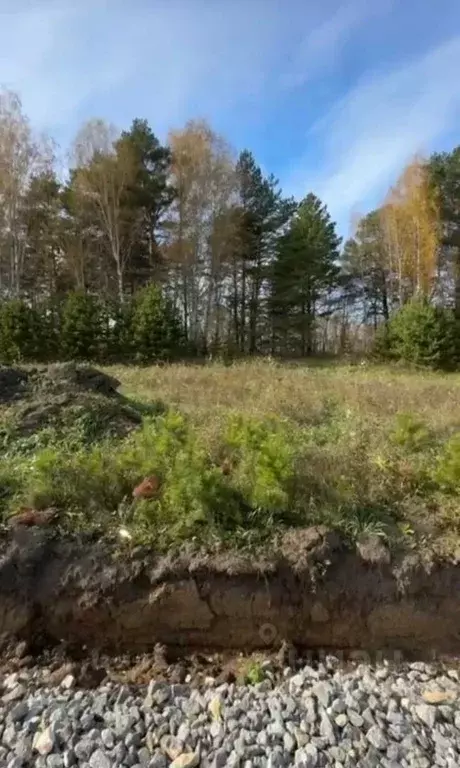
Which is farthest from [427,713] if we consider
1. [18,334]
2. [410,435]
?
[18,334]

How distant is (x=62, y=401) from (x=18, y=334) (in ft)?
37.4

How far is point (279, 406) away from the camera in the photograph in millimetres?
6105

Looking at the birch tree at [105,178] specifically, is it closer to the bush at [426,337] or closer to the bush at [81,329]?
the bush at [81,329]

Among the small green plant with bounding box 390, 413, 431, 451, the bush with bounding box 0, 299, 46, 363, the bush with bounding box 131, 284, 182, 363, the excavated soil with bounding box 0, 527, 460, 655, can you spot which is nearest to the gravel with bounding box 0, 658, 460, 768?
the excavated soil with bounding box 0, 527, 460, 655

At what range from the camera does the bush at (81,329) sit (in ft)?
51.1

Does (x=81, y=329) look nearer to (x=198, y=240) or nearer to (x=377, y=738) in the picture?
Result: (x=198, y=240)

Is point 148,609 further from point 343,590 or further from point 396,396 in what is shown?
point 396,396

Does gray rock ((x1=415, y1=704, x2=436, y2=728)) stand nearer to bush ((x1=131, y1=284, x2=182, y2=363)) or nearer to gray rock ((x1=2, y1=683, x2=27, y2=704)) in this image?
gray rock ((x1=2, y1=683, x2=27, y2=704))

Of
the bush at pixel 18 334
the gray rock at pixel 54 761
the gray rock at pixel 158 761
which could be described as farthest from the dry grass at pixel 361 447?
the bush at pixel 18 334

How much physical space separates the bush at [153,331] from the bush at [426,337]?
8621mm

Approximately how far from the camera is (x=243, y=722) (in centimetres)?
208

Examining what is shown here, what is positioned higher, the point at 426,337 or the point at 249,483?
the point at 426,337

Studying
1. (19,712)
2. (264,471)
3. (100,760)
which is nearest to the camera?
(100,760)

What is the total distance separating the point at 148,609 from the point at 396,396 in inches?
233
